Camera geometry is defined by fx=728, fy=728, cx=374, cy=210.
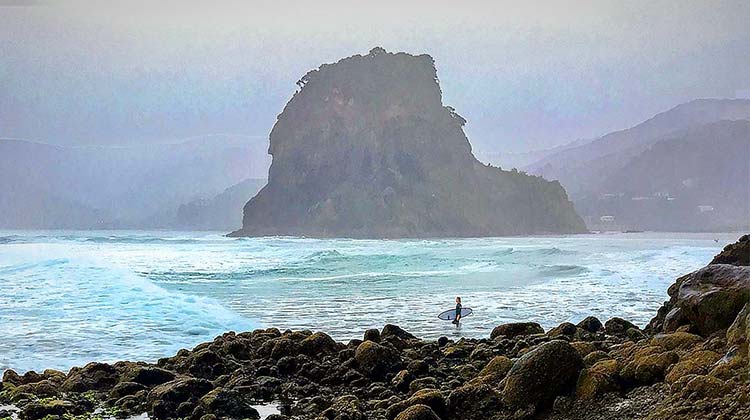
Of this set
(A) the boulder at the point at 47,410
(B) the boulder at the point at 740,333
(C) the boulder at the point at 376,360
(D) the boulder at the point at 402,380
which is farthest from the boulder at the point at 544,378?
(A) the boulder at the point at 47,410

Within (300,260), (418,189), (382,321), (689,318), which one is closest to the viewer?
(689,318)

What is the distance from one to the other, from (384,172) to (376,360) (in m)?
80.0

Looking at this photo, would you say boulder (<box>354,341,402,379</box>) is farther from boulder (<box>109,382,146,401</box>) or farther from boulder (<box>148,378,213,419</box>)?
boulder (<box>109,382,146,401</box>)

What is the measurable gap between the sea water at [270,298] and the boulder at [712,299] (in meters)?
4.68

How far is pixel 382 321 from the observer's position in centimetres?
1355

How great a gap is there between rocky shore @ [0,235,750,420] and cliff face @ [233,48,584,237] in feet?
233

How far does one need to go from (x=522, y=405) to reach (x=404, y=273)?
20.7 m

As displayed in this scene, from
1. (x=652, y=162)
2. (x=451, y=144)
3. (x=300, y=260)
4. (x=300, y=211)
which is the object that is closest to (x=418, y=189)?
(x=451, y=144)

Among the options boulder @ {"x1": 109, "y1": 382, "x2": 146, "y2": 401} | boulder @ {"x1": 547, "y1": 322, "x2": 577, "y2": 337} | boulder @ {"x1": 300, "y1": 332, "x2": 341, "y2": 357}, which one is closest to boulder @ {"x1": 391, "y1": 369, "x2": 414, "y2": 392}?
boulder @ {"x1": 300, "y1": 332, "x2": 341, "y2": 357}

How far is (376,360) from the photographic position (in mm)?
7762

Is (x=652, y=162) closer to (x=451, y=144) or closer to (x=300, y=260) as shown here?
(x=451, y=144)

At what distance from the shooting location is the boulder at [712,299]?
6.54m

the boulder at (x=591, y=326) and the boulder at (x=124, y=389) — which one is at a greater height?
the boulder at (x=591, y=326)

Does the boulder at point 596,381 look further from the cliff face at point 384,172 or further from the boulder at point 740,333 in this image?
the cliff face at point 384,172
